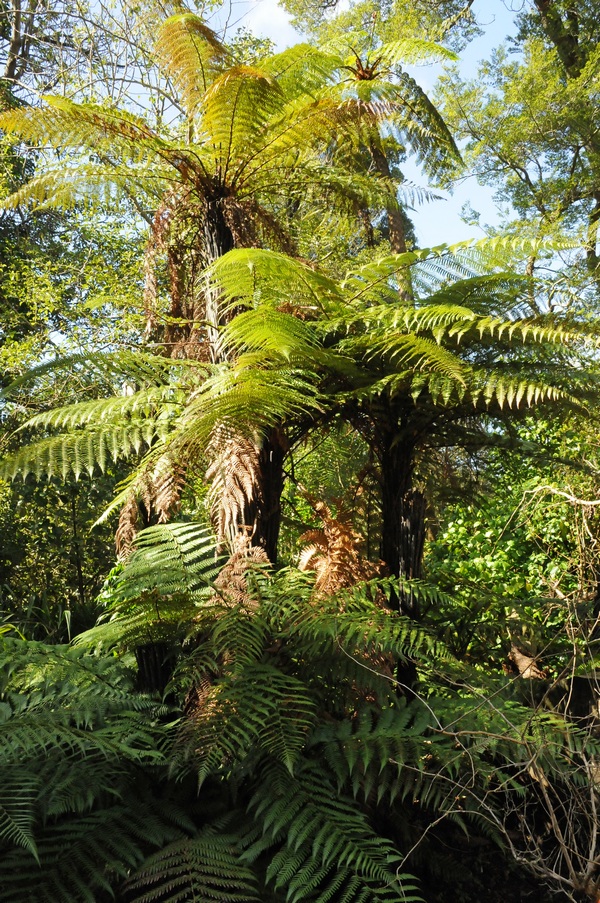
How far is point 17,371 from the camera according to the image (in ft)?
18.1

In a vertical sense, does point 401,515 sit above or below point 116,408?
below

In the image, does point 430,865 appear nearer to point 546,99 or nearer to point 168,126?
point 168,126

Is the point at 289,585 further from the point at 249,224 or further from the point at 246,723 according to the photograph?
the point at 249,224

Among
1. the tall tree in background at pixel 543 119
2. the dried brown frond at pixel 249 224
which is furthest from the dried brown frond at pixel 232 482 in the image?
the tall tree in background at pixel 543 119

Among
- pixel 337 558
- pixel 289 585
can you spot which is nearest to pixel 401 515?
pixel 337 558

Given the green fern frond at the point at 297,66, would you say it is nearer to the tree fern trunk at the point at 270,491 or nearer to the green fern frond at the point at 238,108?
the green fern frond at the point at 238,108

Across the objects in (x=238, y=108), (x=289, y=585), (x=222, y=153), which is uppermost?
(x=238, y=108)

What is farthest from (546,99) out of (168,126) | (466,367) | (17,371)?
(466,367)

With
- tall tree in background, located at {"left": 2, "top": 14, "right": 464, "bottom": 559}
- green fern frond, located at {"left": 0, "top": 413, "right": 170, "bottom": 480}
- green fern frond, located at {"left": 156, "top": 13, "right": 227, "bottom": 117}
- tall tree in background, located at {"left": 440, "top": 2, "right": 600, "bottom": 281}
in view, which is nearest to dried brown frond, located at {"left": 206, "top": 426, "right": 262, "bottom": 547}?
tall tree in background, located at {"left": 2, "top": 14, "right": 464, "bottom": 559}

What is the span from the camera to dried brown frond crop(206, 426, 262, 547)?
194 cm

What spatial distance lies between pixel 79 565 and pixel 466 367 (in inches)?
181

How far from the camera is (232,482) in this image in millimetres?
1981

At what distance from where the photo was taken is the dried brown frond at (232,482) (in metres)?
1.94

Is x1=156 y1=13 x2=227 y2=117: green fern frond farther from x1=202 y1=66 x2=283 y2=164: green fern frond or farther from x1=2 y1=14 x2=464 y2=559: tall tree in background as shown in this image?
x1=202 y1=66 x2=283 y2=164: green fern frond
